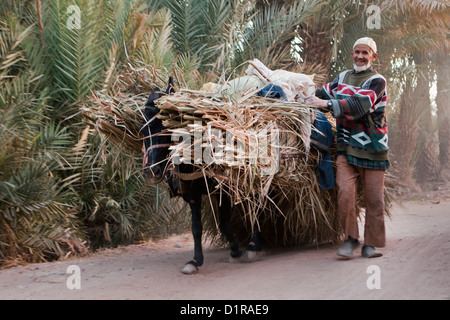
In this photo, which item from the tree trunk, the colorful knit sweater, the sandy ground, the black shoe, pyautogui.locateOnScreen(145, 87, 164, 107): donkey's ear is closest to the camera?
the sandy ground

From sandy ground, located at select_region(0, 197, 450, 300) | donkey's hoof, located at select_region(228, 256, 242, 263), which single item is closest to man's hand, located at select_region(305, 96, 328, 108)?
sandy ground, located at select_region(0, 197, 450, 300)

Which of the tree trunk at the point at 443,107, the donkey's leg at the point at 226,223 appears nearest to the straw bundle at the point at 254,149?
the donkey's leg at the point at 226,223

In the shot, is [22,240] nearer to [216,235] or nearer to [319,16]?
[216,235]

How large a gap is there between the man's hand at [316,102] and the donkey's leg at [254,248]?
62.0 inches

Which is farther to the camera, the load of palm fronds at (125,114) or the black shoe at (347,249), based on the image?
the black shoe at (347,249)

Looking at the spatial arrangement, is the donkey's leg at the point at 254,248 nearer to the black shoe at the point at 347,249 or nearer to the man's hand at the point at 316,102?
the black shoe at the point at 347,249

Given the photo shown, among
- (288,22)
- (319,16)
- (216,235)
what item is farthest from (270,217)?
(319,16)

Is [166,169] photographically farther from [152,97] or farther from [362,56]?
[362,56]

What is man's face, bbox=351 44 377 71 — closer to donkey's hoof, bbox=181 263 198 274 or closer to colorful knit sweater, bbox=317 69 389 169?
colorful knit sweater, bbox=317 69 389 169

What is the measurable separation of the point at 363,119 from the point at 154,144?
7.09 feet

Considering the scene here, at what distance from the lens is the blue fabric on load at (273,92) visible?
227 inches

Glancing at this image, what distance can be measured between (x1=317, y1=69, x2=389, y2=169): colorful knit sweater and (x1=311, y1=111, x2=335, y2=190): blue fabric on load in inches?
5.7

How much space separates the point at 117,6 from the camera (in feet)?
31.8

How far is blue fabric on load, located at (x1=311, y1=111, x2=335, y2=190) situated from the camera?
5996 millimetres
